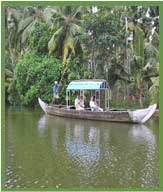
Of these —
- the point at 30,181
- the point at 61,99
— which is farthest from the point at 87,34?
the point at 30,181

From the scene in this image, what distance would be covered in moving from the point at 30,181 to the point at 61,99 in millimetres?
14771

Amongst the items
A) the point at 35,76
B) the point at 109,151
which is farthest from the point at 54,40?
the point at 109,151

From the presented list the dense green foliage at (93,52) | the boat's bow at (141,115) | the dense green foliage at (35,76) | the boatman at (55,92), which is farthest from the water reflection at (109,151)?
the dense green foliage at (35,76)

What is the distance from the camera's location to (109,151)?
11.2m

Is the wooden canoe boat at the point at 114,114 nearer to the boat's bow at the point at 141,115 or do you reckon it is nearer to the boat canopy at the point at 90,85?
the boat's bow at the point at 141,115

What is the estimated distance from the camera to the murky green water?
8513mm

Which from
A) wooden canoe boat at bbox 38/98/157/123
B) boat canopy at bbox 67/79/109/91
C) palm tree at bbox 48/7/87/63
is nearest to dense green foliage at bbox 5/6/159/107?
palm tree at bbox 48/7/87/63

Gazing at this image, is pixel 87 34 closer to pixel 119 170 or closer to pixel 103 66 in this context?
pixel 103 66

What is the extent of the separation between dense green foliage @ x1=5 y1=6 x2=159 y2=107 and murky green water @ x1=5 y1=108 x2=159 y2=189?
5491 mm

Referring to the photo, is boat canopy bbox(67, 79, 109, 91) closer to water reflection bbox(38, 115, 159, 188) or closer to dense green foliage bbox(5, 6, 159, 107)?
dense green foliage bbox(5, 6, 159, 107)

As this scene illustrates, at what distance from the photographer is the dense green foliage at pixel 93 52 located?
20906 mm

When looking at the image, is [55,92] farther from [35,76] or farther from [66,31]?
[66,31]

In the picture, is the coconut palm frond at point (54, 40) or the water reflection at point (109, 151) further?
the coconut palm frond at point (54, 40)

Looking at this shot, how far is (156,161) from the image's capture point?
10.0 metres
